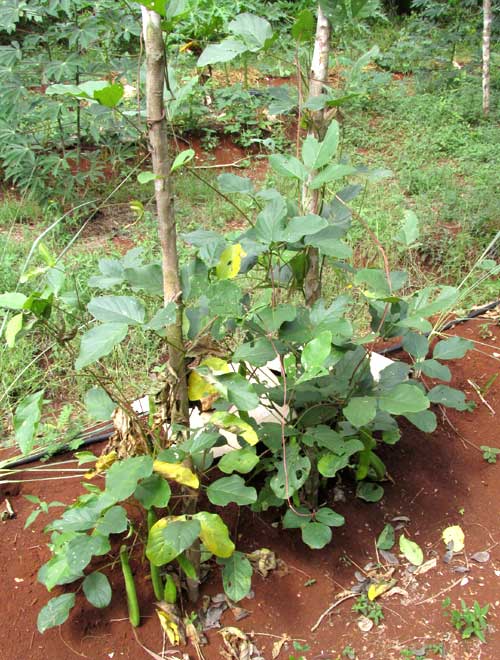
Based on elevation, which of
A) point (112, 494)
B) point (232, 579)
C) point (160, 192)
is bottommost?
point (232, 579)

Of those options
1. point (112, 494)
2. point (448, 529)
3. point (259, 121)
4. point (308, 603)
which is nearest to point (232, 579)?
point (308, 603)

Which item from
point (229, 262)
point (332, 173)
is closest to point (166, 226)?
point (229, 262)

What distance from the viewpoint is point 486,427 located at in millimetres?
2223

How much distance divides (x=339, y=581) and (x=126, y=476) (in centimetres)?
73

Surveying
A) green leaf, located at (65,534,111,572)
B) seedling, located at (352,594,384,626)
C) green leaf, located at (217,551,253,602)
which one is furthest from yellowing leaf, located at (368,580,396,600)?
green leaf, located at (65,534,111,572)

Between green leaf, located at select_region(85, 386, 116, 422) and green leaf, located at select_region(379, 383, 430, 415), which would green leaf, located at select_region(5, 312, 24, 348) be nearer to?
green leaf, located at select_region(85, 386, 116, 422)

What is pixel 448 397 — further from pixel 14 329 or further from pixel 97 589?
pixel 14 329

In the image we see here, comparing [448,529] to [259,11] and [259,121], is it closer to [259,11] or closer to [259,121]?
[259,121]

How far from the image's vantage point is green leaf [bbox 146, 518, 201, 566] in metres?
1.33

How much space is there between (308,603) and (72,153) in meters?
3.27

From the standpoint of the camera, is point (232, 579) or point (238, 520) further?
point (238, 520)

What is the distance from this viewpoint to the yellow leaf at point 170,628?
1.58 m

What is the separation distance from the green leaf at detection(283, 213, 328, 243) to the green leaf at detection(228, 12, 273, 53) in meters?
0.44

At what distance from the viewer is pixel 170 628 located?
5.22 ft
